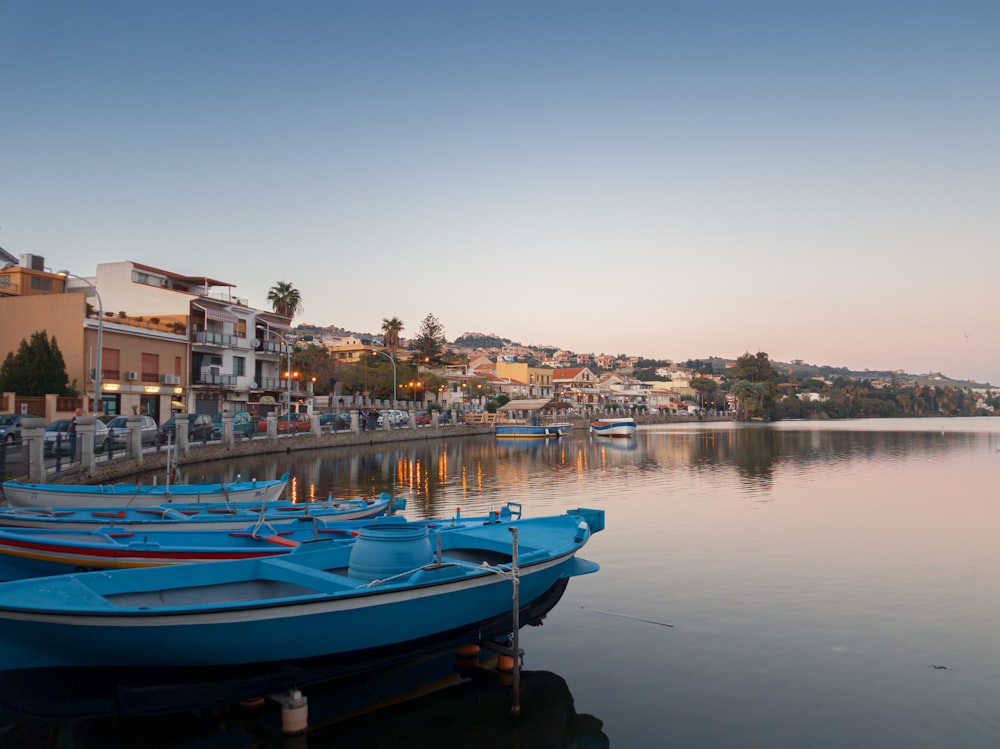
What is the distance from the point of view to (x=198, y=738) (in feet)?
23.0

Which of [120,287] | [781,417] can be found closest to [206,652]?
[120,287]

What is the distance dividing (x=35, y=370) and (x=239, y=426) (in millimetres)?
10415

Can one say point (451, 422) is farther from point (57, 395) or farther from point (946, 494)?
point (946, 494)

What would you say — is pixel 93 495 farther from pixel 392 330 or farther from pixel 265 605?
pixel 392 330

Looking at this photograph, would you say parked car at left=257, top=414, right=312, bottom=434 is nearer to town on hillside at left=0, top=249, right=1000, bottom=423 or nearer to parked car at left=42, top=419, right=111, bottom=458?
town on hillside at left=0, top=249, right=1000, bottom=423

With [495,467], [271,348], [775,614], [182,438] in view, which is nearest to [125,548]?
[775,614]

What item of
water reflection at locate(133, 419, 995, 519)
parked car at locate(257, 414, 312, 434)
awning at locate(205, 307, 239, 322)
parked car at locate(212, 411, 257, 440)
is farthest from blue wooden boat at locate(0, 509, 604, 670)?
awning at locate(205, 307, 239, 322)

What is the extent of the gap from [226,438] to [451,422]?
A: 37431mm

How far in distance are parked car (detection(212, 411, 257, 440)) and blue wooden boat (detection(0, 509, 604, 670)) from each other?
30.7 metres

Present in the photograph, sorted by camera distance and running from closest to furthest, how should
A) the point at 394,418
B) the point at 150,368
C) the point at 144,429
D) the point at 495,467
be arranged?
the point at 144,429 → the point at 495,467 → the point at 150,368 → the point at 394,418

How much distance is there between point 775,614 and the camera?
1146 cm

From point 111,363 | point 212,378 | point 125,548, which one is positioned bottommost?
point 125,548

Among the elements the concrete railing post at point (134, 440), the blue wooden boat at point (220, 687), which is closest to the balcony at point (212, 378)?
the concrete railing post at point (134, 440)

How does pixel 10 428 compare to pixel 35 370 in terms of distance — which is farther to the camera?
pixel 35 370
